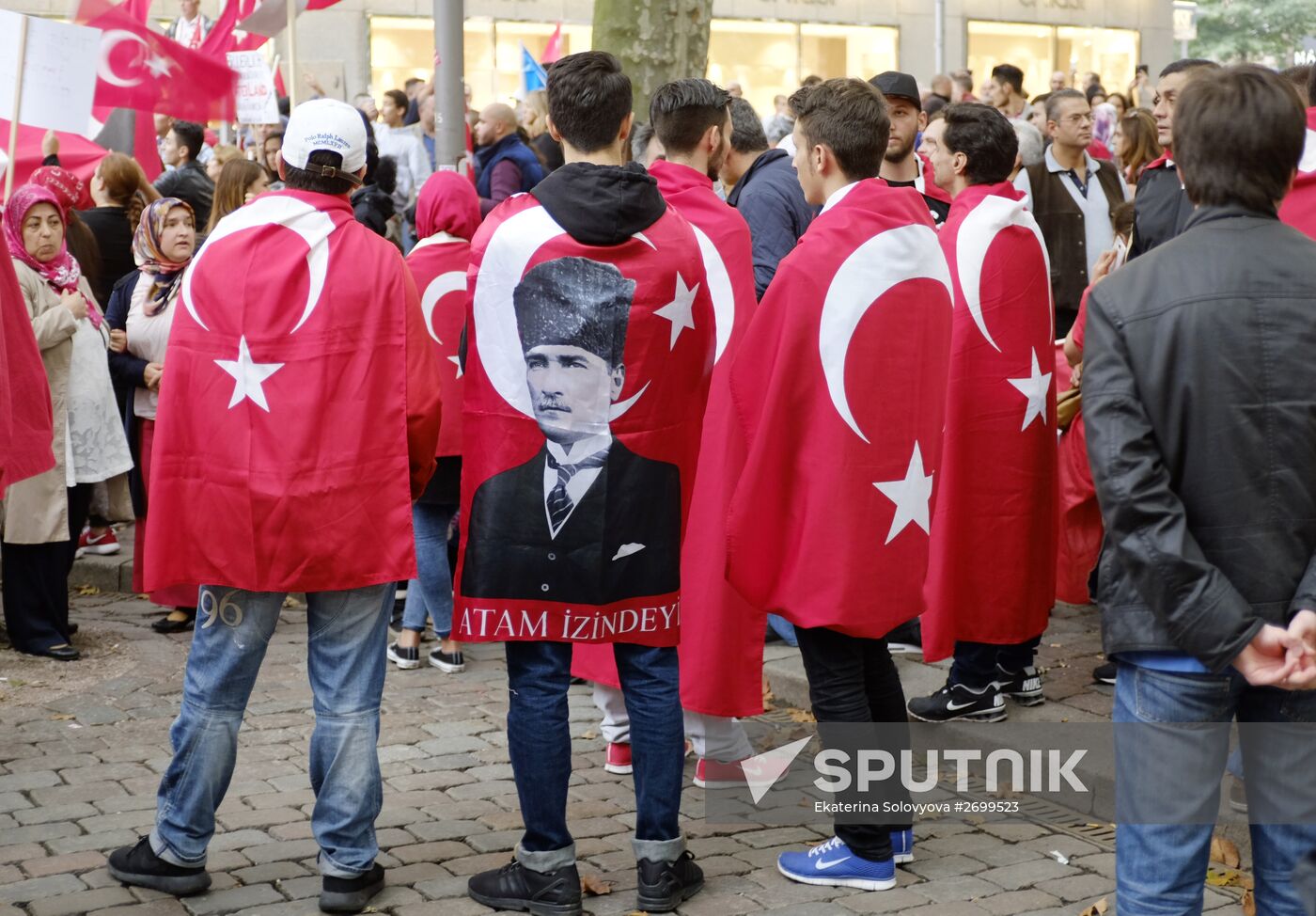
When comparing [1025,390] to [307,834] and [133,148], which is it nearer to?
[307,834]

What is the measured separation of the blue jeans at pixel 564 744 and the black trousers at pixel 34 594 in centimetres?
371

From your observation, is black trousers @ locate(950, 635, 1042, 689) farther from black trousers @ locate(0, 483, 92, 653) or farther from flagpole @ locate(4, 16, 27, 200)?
flagpole @ locate(4, 16, 27, 200)

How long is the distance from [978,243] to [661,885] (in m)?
2.57

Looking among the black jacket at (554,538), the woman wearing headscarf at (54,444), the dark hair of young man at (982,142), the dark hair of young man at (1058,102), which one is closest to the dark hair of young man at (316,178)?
the black jacket at (554,538)

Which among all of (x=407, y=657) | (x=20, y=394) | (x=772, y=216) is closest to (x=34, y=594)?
(x=407, y=657)

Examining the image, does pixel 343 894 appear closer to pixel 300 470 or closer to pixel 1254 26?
pixel 300 470

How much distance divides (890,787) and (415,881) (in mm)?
1381

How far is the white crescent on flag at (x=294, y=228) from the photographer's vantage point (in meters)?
4.30

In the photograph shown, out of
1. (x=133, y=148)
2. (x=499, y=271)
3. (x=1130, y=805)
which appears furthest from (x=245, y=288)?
(x=133, y=148)

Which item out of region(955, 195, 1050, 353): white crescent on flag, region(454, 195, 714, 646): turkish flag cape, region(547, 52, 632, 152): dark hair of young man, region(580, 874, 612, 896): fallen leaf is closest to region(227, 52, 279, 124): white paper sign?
region(955, 195, 1050, 353): white crescent on flag

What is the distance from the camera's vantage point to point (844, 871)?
4633 mm

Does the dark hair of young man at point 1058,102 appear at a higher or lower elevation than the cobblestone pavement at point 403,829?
higher

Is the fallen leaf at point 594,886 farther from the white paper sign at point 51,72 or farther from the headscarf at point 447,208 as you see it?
the white paper sign at point 51,72

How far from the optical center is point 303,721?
20.7 ft
